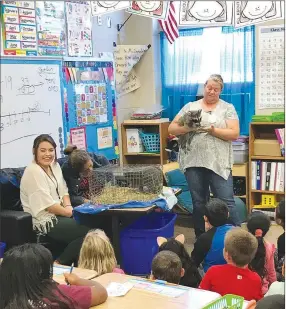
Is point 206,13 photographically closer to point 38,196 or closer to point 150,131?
point 38,196

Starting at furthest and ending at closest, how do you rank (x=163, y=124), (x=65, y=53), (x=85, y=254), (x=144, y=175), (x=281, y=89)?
(x=163, y=124)
(x=281, y=89)
(x=65, y=53)
(x=144, y=175)
(x=85, y=254)

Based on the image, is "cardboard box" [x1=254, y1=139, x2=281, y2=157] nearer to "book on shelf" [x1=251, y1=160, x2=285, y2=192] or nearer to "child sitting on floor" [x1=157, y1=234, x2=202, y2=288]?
"book on shelf" [x1=251, y1=160, x2=285, y2=192]

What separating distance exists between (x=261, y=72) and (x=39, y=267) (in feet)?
12.6

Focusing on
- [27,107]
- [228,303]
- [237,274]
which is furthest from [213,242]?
[27,107]

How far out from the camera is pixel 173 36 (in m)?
5.04

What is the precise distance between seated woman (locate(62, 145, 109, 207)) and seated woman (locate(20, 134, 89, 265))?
0.20 meters

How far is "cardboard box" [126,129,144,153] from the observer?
524 cm

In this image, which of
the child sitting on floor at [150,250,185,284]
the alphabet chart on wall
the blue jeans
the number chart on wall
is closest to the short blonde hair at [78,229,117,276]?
the child sitting on floor at [150,250,185,284]

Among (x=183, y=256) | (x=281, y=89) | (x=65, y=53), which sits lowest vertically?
(x=183, y=256)

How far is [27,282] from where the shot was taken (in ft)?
4.98

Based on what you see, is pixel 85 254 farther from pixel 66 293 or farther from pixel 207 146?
pixel 207 146

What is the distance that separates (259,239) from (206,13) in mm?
1736

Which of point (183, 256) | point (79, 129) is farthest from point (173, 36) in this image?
point (183, 256)

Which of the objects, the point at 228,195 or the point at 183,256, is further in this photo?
the point at 228,195
